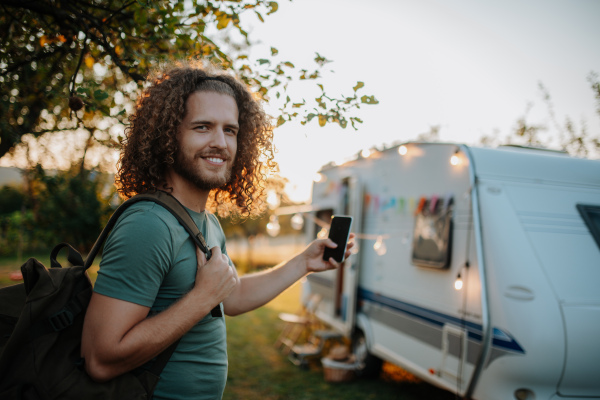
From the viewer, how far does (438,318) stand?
12.8 ft

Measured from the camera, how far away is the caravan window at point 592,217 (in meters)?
3.35

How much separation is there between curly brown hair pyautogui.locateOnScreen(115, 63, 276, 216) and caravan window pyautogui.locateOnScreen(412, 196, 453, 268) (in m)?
2.30

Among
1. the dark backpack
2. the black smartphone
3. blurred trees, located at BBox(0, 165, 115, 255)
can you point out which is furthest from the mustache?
blurred trees, located at BBox(0, 165, 115, 255)

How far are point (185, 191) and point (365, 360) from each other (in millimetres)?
4581

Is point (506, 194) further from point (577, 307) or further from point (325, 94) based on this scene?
point (325, 94)

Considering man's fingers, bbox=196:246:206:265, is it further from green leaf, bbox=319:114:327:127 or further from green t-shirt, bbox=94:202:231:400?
green leaf, bbox=319:114:327:127

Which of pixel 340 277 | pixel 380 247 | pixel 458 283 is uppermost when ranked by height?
pixel 380 247

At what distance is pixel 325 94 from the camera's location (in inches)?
92.6

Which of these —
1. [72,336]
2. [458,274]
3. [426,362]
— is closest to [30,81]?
[72,336]

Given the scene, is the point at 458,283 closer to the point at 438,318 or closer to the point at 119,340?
the point at 438,318

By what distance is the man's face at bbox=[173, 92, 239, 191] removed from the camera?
1.64m

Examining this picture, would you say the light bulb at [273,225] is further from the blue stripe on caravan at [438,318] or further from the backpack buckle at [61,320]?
the backpack buckle at [61,320]

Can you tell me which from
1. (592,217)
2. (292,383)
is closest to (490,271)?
(592,217)

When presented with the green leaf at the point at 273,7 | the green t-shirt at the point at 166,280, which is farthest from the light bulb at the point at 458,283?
the green leaf at the point at 273,7
